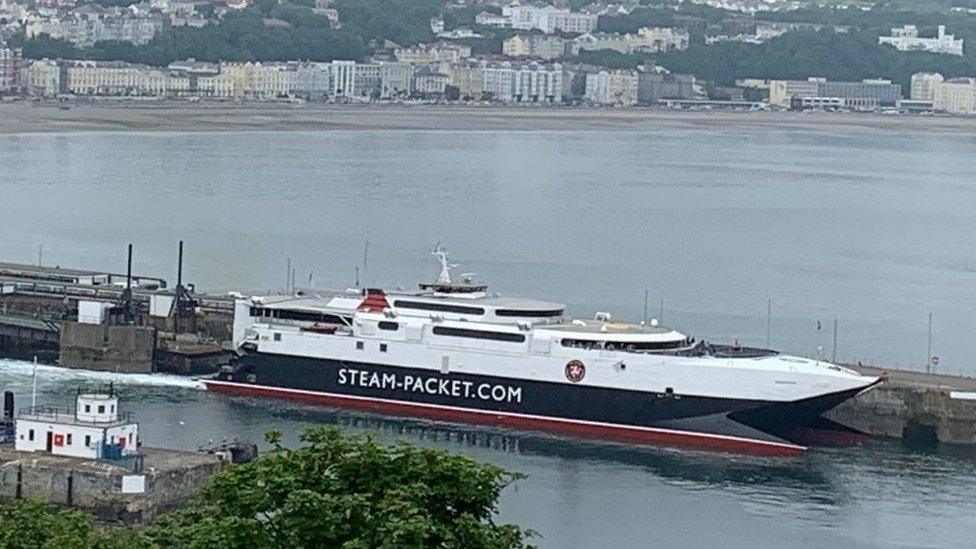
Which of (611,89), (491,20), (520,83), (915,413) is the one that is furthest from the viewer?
(491,20)

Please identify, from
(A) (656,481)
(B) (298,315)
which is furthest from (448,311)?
(A) (656,481)

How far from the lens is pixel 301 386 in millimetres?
34469

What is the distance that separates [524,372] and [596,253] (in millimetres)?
22739

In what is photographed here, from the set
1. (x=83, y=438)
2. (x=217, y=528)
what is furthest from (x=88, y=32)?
(x=217, y=528)

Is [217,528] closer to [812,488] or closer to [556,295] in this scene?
[812,488]

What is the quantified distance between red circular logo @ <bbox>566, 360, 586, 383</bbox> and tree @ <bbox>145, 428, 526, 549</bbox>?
18.5 metres

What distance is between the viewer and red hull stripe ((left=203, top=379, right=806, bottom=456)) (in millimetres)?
31812

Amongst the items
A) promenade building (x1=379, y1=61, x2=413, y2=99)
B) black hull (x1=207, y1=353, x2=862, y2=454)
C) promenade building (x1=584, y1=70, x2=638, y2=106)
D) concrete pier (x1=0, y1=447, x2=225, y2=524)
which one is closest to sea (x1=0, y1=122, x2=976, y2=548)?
black hull (x1=207, y1=353, x2=862, y2=454)

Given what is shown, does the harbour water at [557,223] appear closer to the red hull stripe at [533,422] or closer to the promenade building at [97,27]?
the red hull stripe at [533,422]

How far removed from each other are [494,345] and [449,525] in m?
19.8

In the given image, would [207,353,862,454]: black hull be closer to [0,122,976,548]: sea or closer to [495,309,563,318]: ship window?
[0,122,976,548]: sea

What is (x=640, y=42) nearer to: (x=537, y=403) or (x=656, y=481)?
(x=537, y=403)

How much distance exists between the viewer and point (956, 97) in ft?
534

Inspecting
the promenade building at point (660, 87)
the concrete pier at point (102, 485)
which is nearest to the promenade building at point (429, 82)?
the promenade building at point (660, 87)
